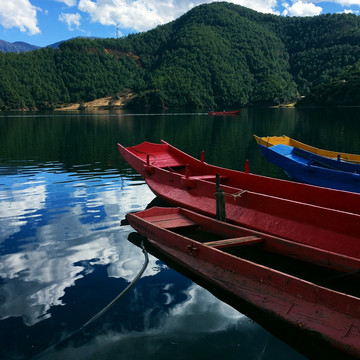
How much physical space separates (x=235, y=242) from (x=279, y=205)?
1.94 m

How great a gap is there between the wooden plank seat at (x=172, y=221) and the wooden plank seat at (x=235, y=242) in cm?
184

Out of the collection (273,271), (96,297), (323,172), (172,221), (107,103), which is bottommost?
(96,297)

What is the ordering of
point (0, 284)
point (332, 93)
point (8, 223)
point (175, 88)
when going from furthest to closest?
point (175, 88) → point (332, 93) → point (8, 223) → point (0, 284)

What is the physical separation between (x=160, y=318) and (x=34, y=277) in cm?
328

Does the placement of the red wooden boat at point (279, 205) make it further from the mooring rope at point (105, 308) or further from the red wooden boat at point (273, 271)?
the mooring rope at point (105, 308)

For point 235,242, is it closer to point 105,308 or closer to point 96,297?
point 105,308

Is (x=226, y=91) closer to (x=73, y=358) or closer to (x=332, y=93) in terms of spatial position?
(x=332, y=93)

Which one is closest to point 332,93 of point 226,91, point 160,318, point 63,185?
point 226,91

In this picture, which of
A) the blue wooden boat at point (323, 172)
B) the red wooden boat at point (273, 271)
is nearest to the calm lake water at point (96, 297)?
the red wooden boat at point (273, 271)

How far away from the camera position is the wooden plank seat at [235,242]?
703 cm

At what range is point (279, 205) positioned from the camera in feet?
27.6

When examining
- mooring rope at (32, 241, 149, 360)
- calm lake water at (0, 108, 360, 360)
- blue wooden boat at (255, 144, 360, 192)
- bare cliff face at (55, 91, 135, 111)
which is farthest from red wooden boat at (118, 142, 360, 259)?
bare cliff face at (55, 91, 135, 111)

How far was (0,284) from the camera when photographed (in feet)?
23.6

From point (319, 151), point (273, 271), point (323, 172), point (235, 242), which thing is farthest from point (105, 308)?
point (319, 151)
